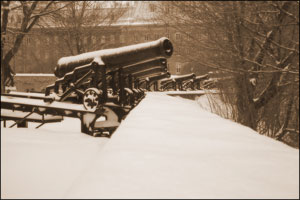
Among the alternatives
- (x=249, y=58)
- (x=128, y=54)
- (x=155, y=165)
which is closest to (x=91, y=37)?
(x=128, y=54)

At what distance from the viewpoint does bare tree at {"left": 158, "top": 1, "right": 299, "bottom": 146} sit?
5.33m

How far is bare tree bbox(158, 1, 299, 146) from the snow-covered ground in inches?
107

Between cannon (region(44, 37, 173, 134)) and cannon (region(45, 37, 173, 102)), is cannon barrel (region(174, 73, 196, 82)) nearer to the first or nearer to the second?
cannon (region(44, 37, 173, 134))

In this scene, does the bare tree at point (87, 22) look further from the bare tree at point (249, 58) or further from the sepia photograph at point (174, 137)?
the bare tree at point (249, 58)

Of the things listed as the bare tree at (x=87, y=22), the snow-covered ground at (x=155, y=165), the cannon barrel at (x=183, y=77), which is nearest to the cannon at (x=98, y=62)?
the snow-covered ground at (x=155, y=165)

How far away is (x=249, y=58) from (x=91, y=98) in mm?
2933

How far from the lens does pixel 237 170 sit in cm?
162

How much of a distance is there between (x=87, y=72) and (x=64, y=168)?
5104 millimetres

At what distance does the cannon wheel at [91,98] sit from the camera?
20.9 feet

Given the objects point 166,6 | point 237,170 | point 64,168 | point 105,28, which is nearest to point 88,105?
point 166,6

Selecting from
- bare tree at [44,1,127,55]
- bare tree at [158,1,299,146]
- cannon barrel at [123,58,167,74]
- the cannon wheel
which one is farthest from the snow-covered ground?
bare tree at [44,1,127,55]

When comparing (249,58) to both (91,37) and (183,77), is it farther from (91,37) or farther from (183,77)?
(183,77)

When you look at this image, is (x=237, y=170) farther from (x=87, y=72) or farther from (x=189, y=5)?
(x=87, y=72)

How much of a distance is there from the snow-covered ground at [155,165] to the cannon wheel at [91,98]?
3.20 m
